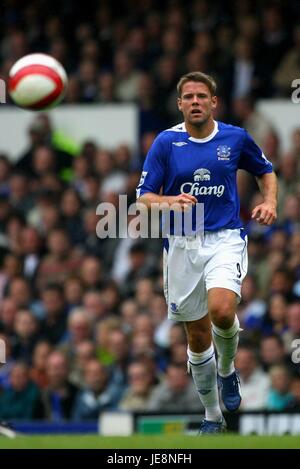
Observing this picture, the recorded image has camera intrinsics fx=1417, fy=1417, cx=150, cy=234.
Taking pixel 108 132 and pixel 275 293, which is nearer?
pixel 275 293

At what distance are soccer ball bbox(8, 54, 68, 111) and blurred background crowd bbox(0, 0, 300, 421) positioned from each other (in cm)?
360

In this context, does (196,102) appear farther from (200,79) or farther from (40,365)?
(40,365)

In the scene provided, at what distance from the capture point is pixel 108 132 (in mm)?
17484

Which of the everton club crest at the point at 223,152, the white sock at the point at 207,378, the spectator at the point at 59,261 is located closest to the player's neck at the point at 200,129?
the everton club crest at the point at 223,152

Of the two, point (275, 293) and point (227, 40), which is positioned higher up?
point (227, 40)

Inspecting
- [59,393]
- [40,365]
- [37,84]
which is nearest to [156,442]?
[37,84]

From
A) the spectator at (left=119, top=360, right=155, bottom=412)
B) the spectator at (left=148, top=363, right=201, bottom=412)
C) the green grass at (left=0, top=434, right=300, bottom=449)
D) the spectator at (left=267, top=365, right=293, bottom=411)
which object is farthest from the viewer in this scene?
the spectator at (left=119, top=360, right=155, bottom=412)

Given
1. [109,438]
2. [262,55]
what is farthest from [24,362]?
[109,438]

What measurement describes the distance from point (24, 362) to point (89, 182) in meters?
2.57

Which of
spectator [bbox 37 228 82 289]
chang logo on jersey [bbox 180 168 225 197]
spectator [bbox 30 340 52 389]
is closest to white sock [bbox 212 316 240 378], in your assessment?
chang logo on jersey [bbox 180 168 225 197]

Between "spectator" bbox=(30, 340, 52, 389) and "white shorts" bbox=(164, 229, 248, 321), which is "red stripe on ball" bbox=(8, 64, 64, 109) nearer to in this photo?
"white shorts" bbox=(164, 229, 248, 321)

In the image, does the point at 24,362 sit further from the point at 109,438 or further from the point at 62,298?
the point at 109,438

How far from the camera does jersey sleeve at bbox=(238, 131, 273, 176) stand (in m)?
10.3

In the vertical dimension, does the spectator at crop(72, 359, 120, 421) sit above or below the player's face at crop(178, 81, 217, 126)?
below
